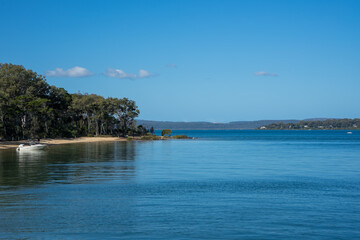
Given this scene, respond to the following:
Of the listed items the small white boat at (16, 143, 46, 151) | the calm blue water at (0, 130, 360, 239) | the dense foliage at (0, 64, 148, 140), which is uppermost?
the dense foliage at (0, 64, 148, 140)

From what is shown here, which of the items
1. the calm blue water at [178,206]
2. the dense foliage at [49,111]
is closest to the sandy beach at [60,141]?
the dense foliage at [49,111]

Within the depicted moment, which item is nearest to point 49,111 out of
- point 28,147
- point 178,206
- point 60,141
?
point 60,141

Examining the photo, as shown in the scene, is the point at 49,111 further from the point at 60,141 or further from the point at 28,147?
the point at 28,147

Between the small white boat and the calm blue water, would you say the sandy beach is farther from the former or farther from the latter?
the calm blue water

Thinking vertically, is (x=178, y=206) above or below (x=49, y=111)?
below

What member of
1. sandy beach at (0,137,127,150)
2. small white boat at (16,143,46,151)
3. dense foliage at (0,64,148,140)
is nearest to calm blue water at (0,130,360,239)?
small white boat at (16,143,46,151)

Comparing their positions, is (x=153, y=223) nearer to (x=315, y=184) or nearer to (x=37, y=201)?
(x=37, y=201)

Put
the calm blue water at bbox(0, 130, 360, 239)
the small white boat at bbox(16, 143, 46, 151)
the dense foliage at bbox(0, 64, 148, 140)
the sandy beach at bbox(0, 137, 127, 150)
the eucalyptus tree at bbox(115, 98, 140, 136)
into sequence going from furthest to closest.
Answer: the eucalyptus tree at bbox(115, 98, 140, 136)
the dense foliage at bbox(0, 64, 148, 140)
the sandy beach at bbox(0, 137, 127, 150)
the small white boat at bbox(16, 143, 46, 151)
the calm blue water at bbox(0, 130, 360, 239)

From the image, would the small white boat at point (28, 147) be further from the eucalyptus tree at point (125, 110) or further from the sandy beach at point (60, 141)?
the eucalyptus tree at point (125, 110)

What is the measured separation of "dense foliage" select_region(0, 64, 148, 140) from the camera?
3796 inches

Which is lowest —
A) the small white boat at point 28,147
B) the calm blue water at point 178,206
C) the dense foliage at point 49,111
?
the calm blue water at point 178,206

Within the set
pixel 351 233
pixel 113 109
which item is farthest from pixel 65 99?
pixel 351 233

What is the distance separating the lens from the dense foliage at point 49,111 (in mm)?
96413

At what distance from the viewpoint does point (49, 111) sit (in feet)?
351
